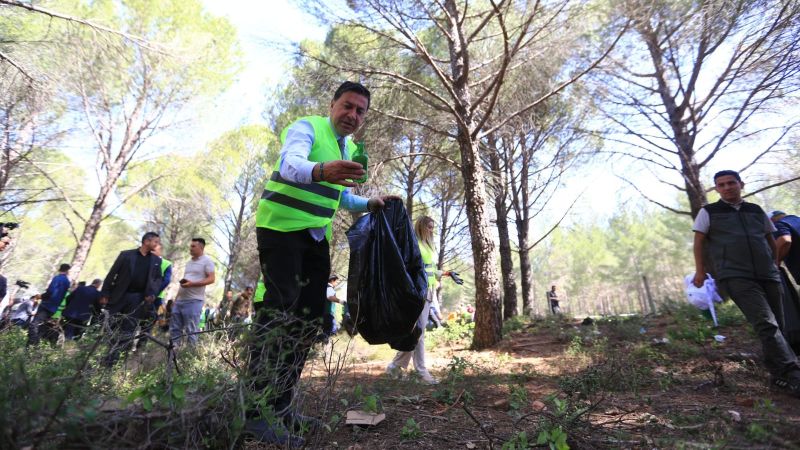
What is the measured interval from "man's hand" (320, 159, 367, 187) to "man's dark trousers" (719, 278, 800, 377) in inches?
114

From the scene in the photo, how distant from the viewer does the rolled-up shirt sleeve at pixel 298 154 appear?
4.98ft

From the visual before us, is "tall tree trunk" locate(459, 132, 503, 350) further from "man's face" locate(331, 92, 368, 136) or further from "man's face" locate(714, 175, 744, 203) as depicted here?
"man's face" locate(331, 92, 368, 136)

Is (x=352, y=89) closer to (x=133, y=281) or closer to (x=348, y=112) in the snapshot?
(x=348, y=112)

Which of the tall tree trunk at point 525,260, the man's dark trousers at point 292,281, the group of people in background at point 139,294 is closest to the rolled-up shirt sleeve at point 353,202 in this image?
the man's dark trousers at point 292,281

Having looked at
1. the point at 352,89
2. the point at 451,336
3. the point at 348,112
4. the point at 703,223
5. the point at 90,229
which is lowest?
the point at 451,336

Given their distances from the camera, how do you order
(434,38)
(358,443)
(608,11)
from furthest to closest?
(434,38) → (608,11) → (358,443)

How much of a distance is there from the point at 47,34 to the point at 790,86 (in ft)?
31.4

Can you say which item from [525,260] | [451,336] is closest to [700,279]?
[451,336]

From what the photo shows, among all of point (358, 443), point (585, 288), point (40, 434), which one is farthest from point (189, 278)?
point (585, 288)

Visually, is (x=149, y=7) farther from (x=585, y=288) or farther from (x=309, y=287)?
(x=585, y=288)

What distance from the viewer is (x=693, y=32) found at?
541cm

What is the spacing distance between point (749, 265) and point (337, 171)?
303cm

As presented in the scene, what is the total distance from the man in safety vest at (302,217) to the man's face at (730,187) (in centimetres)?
280

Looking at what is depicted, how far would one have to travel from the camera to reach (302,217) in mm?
1742
